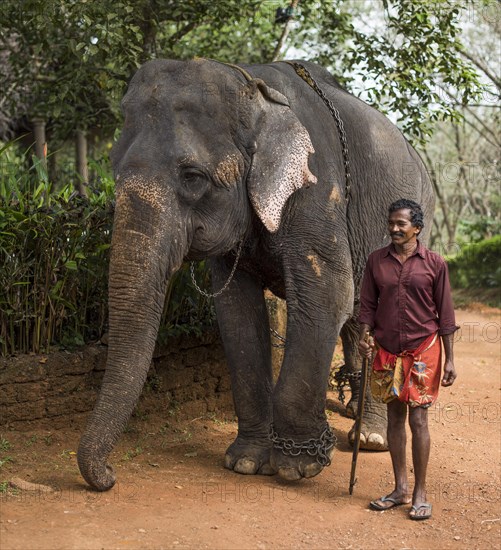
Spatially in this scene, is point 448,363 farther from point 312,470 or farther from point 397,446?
point 312,470

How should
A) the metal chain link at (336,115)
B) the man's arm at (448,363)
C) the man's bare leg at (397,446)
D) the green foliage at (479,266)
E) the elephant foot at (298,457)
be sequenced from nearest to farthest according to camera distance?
the man's arm at (448,363)
the man's bare leg at (397,446)
the elephant foot at (298,457)
the metal chain link at (336,115)
the green foliage at (479,266)

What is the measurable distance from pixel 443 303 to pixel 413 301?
0.16m

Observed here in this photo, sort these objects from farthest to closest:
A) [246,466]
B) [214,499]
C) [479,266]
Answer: [479,266] → [246,466] → [214,499]

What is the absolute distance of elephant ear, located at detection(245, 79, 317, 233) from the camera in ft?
16.8

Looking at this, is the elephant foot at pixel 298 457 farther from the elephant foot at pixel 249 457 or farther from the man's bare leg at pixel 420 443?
the man's bare leg at pixel 420 443

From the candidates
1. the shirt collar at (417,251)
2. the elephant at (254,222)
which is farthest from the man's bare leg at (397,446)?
the shirt collar at (417,251)

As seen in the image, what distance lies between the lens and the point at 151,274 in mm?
4680

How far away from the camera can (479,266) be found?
17.4 m

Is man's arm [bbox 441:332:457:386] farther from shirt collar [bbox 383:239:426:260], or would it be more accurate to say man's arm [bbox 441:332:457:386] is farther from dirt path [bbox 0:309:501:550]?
dirt path [bbox 0:309:501:550]

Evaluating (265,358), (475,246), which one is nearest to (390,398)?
(265,358)

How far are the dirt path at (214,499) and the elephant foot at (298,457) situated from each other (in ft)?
0.32

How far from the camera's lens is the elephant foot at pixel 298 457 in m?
5.40

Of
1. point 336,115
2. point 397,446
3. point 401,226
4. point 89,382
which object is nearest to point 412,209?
point 401,226

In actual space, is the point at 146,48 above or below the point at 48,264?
above
